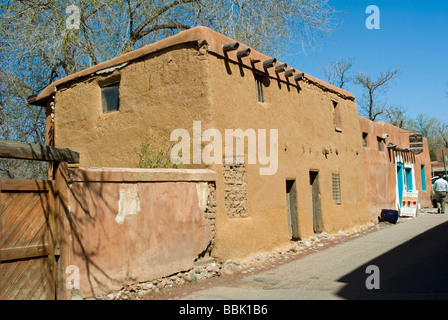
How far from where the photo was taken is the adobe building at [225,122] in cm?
880

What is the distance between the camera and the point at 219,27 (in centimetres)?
1602

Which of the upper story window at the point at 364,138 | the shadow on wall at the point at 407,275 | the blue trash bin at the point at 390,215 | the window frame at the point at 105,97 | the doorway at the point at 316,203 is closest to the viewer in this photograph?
the shadow on wall at the point at 407,275

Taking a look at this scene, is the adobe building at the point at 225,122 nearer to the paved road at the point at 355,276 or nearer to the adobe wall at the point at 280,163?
the adobe wall at the point at 280,163

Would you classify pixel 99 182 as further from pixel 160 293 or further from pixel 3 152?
pixel 160 293

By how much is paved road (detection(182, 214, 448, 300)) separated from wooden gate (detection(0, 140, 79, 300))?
83.5 inches

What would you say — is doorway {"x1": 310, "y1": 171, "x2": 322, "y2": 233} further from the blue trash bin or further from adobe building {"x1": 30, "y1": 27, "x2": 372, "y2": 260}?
the blue trash bin

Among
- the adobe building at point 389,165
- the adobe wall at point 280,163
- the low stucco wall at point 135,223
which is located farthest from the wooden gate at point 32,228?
the adobe building at point 389,165

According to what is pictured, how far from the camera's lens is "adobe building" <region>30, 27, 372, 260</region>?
28.9ft

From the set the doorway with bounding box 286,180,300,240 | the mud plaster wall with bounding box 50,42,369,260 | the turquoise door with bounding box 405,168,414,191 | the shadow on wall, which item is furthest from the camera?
the turquoise door with bounding box 405,168,414,191

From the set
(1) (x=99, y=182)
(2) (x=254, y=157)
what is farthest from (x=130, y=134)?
(1) (x=99, y=182)

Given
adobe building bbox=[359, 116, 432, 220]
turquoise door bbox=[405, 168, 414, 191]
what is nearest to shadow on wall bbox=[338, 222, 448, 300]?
adobe building bbox=[359, 116, 432, 220]

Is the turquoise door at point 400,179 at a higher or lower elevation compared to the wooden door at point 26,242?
higher

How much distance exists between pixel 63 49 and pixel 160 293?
38.0 ft

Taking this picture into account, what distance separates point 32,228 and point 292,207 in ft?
24.5
